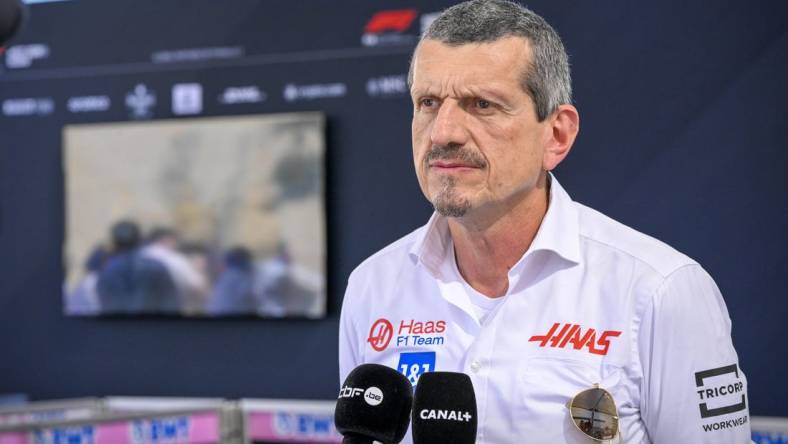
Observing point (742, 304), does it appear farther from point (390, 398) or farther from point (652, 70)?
point (390, 398)

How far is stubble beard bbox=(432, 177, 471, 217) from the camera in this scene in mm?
1621

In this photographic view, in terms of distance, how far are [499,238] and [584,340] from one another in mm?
225

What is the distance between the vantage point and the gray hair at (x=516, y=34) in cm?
162

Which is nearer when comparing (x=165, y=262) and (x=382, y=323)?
(x=382, y=323)

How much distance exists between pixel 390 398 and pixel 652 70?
111 inches

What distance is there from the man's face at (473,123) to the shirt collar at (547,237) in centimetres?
10

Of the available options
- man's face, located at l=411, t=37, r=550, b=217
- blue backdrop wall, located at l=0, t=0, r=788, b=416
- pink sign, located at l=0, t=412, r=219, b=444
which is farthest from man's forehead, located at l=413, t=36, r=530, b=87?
blue backdrop wall, located at l=0, t=0, r=788, b=416

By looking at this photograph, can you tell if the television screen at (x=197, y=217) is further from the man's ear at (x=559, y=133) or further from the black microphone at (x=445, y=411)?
the black microphone at (x=445, y=411)

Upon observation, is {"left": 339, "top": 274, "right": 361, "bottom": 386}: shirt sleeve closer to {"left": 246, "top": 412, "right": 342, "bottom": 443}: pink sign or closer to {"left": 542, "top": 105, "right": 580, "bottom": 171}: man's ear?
{"left": 542, "top": 105, "right": 580, "bottom": 171}: man's ear

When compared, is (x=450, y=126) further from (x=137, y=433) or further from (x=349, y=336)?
(x=137, y=433)

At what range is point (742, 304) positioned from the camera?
3873mm

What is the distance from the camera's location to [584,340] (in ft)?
5.34

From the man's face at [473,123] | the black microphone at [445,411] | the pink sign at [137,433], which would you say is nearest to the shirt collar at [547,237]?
the man's face at [473,123]

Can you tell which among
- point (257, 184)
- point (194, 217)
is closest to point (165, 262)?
point (194, 217)
